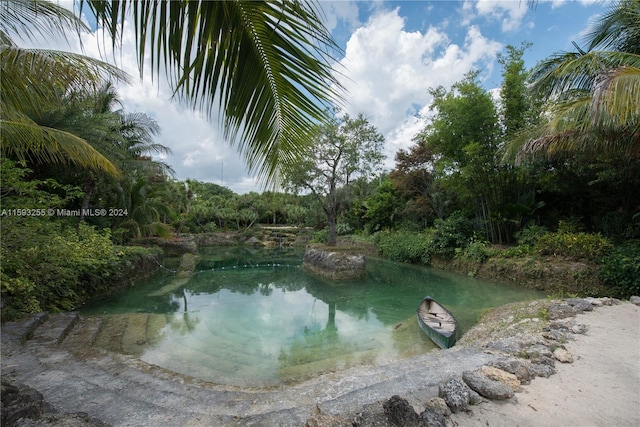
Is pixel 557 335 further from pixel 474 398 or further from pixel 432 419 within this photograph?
pixel 432 419

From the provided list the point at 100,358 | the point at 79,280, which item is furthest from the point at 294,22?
the point at 79,280

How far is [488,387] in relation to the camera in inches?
87.8

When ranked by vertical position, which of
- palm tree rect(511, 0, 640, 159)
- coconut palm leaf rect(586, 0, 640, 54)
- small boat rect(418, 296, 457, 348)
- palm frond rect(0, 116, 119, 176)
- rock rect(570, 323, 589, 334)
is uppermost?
coconut palm leaf rect(586, 0, 640, 54)

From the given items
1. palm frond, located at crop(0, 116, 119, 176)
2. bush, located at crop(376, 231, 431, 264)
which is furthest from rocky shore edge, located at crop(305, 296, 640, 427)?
bush, located at crop(376, 231, 431, 264)

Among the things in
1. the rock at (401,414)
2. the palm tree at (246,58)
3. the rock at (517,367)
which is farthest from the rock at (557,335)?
the palm tree at (246,58)

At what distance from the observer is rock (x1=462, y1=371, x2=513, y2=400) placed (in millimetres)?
2191

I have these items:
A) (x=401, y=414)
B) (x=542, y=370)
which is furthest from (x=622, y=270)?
(x=401, y=414)

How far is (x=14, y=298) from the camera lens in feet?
14.9

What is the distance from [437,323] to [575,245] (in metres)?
5.50

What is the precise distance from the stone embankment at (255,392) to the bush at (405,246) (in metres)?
8.41

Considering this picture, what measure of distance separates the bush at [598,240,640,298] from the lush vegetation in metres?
0.03

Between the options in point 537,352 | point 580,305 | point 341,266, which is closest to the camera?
point 537,352

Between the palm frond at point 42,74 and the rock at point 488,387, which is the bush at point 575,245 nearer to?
the rock at point 488,387

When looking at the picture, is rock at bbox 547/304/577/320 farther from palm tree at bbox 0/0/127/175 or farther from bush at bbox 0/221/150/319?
bush at bbox 0/221/150/319
